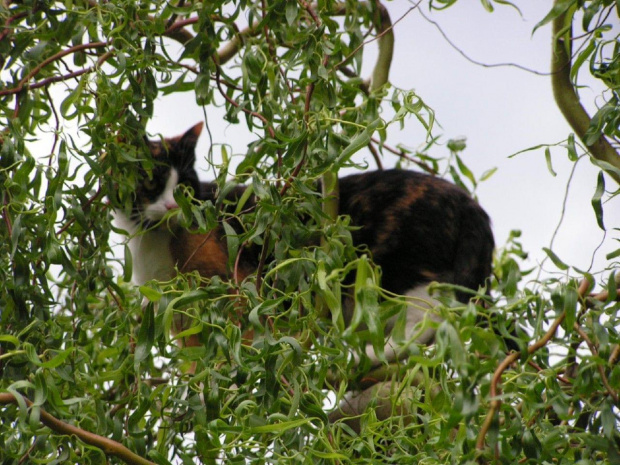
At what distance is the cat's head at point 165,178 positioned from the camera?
86.4 inches

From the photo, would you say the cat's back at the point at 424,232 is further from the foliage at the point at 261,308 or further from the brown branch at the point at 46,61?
the brown branch at the point at 46,61

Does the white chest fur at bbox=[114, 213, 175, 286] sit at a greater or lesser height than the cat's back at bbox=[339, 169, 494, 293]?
lesser

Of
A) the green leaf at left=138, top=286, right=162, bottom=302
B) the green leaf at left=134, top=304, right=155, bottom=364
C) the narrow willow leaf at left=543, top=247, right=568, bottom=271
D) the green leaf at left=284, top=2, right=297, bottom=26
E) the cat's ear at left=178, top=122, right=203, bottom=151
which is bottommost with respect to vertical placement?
the green leaf at left=134, top=304, right=155, bottom=364

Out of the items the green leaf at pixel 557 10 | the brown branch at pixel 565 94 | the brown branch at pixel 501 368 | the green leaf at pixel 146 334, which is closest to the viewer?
the brown branch at pixel 501 368

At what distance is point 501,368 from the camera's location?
29.7 inches

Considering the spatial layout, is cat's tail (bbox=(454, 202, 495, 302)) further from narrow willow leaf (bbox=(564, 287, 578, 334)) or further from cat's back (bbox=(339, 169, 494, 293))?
narrow willow leaf (bbox=(564, 287, 578, 334))

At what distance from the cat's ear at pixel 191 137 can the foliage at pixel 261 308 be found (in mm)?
828

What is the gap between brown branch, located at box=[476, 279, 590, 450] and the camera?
0.74 meters

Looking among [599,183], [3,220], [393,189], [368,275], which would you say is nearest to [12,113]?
[3,220]

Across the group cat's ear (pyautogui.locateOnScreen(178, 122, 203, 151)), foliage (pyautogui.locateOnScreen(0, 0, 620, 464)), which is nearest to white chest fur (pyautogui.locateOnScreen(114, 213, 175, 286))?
cat's ear (pyautogui.locateOnScreen(178, 122, 203, 151))

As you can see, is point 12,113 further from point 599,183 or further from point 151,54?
point 599,183

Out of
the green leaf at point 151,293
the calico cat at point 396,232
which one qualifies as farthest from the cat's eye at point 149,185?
the green leaf at point 151,293

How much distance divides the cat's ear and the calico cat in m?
0.03

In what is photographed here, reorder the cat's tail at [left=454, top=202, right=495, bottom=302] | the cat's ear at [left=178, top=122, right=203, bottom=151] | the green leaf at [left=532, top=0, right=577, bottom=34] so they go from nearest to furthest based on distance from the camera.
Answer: the green leaf at [left=532, top=0, right=577, bottom=34] → the cat's tail at [left=454, top=202, right=495, bottom=302] → the cat's ear at [left=178, top=122, right=203, bottom=151]
